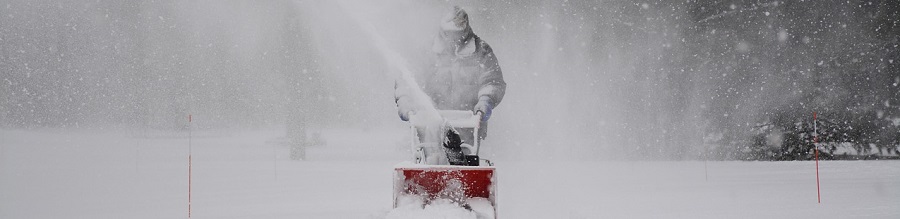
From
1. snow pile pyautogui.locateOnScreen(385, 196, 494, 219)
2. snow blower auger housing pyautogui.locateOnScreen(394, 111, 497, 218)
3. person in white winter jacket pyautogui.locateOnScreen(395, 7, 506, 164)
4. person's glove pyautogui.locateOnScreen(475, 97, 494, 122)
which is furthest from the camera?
person in white winter jacket pyautogui.locateOnScreen(395, 7, 506, 164)

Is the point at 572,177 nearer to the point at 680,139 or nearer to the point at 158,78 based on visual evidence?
the point at 680,139

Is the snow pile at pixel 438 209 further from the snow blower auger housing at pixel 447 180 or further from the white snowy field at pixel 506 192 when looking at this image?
the white snowy field at pixel 506 192

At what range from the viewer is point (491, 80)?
5.98 m

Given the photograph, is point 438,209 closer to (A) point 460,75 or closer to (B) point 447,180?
(B) point 447,180

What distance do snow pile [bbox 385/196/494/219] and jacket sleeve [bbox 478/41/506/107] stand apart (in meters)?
1.53

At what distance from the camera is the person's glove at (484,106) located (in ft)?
18.3

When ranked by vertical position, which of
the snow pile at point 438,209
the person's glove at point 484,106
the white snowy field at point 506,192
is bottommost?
the white snowy field at point 506,192

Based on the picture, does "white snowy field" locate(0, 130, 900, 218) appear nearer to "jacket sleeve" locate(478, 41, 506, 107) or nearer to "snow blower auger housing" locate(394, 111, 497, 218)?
"snow blower auger housing" locate(394, 111, 497, 218)

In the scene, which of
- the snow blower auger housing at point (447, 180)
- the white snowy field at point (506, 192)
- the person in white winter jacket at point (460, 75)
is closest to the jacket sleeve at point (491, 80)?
the person in white winter jacket at point (460, 75)

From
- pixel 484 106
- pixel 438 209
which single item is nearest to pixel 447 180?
pixel 438 209

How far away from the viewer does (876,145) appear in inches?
566

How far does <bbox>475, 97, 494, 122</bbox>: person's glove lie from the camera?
557 cm

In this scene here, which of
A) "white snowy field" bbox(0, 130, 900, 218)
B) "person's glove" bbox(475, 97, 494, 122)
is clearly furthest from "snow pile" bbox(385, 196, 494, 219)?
"person's glove" bbox(475, 97, 494, 122)

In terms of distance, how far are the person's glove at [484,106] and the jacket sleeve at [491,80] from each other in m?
0.06
